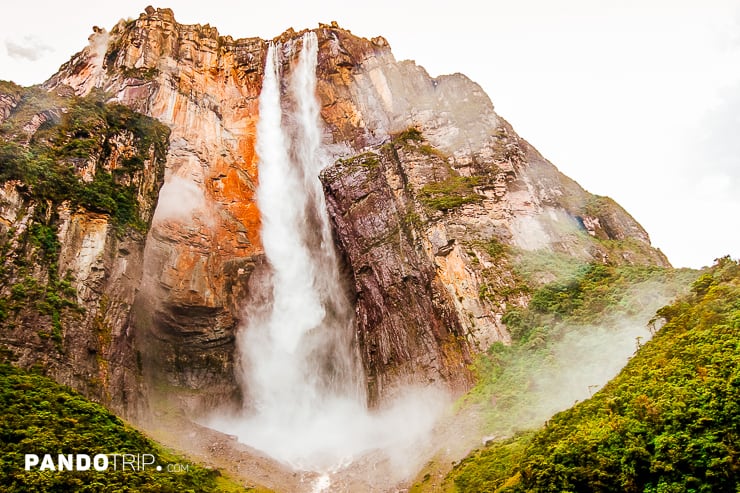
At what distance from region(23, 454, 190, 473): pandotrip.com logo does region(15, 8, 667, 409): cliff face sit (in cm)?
1150

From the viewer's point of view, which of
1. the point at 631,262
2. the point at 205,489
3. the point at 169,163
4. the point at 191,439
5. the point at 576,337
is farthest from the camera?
the point at 169,163

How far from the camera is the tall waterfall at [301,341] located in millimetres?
30734

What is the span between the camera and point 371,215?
38.2 meters

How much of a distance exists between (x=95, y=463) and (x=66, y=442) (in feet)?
4.06

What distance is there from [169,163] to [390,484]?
101 feet

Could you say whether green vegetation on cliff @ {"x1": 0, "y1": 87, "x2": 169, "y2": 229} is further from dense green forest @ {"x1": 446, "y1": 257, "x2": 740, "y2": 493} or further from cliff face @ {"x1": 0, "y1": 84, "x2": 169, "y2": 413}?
dense green forest @ {"x1": 446, "y1": 257, "x2": 740, "y2": 493}

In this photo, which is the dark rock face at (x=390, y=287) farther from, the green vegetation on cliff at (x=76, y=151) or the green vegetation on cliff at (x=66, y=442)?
the green vegetation on cliff at (x=76, y=151)

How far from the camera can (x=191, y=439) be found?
91.9ft

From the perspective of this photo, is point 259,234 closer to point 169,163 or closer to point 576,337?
point 169,163

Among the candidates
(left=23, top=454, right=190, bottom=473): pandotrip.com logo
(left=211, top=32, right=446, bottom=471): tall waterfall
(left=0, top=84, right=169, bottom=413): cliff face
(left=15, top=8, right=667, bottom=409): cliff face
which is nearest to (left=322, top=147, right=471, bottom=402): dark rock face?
(left=15, top=8, right=667, bottom=409): cliff face

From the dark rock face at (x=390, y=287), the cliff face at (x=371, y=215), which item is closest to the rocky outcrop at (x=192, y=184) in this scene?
the cliff face at (x=371, y=215)

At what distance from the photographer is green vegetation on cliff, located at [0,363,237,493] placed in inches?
606

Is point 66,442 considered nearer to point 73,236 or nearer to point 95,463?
point 95,463

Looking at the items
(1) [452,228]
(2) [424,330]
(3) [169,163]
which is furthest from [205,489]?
(3) [169,163]
